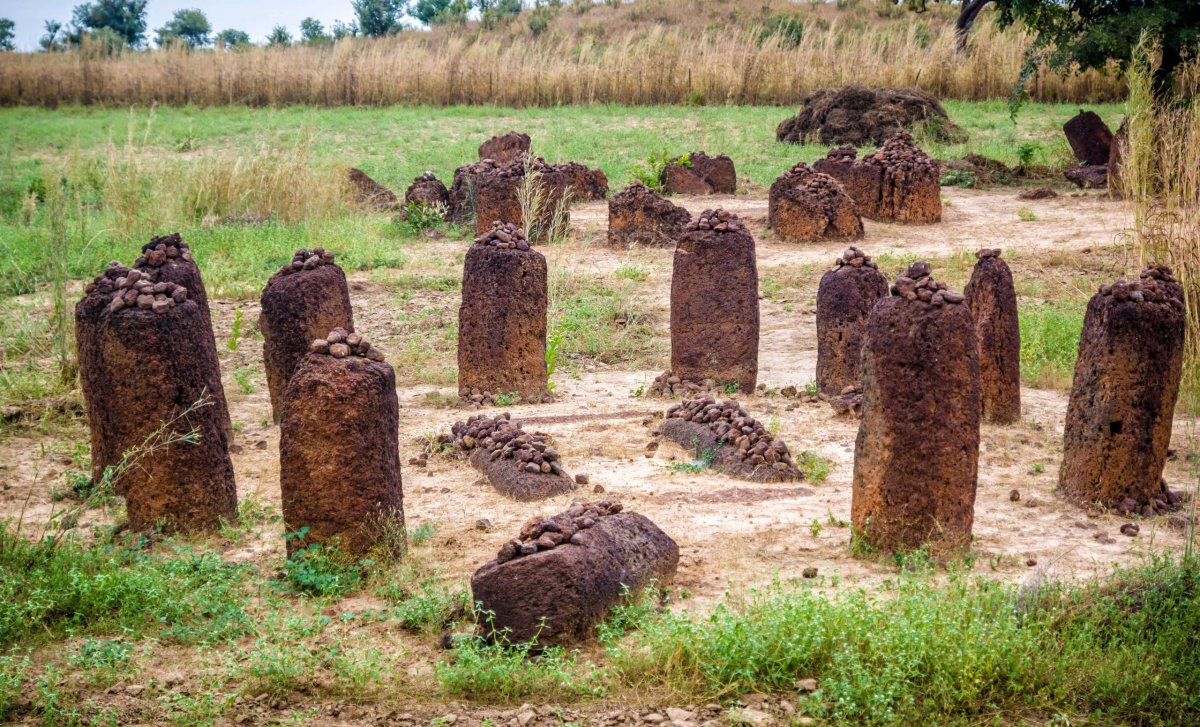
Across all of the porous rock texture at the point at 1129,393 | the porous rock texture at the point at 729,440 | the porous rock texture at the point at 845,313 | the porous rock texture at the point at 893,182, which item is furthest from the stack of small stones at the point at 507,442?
the porous rock texture at the point at 893,182

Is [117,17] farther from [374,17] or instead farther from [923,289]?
[923,289]

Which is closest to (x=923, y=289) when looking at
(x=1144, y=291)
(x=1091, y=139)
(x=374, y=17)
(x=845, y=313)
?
(x=1144, y=291)

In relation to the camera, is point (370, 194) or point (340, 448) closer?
point (340, 448)

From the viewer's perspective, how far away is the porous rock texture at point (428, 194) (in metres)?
14.9

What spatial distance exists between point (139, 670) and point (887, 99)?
18.3 m

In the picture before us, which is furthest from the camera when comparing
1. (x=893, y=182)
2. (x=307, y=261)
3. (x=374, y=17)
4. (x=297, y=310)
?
(x=374, y=17)

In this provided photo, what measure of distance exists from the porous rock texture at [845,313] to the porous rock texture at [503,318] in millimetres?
1971

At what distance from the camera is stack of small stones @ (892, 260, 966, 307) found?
5250 mm

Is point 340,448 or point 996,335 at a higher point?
point 996,335

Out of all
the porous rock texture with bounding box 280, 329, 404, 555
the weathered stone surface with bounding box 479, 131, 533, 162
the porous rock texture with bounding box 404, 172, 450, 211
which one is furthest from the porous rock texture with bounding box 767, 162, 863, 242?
the porous rock texture with bounding box 280, 329, 404, 555

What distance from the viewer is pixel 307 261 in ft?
25.2

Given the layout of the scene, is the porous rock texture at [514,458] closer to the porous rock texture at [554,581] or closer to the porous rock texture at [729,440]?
the porous rock texture at [729,440]

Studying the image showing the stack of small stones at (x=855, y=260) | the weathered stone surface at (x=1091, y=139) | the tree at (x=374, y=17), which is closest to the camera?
the stack of small stones at (x=855, y=260)

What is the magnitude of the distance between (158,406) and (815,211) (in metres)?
9.38
